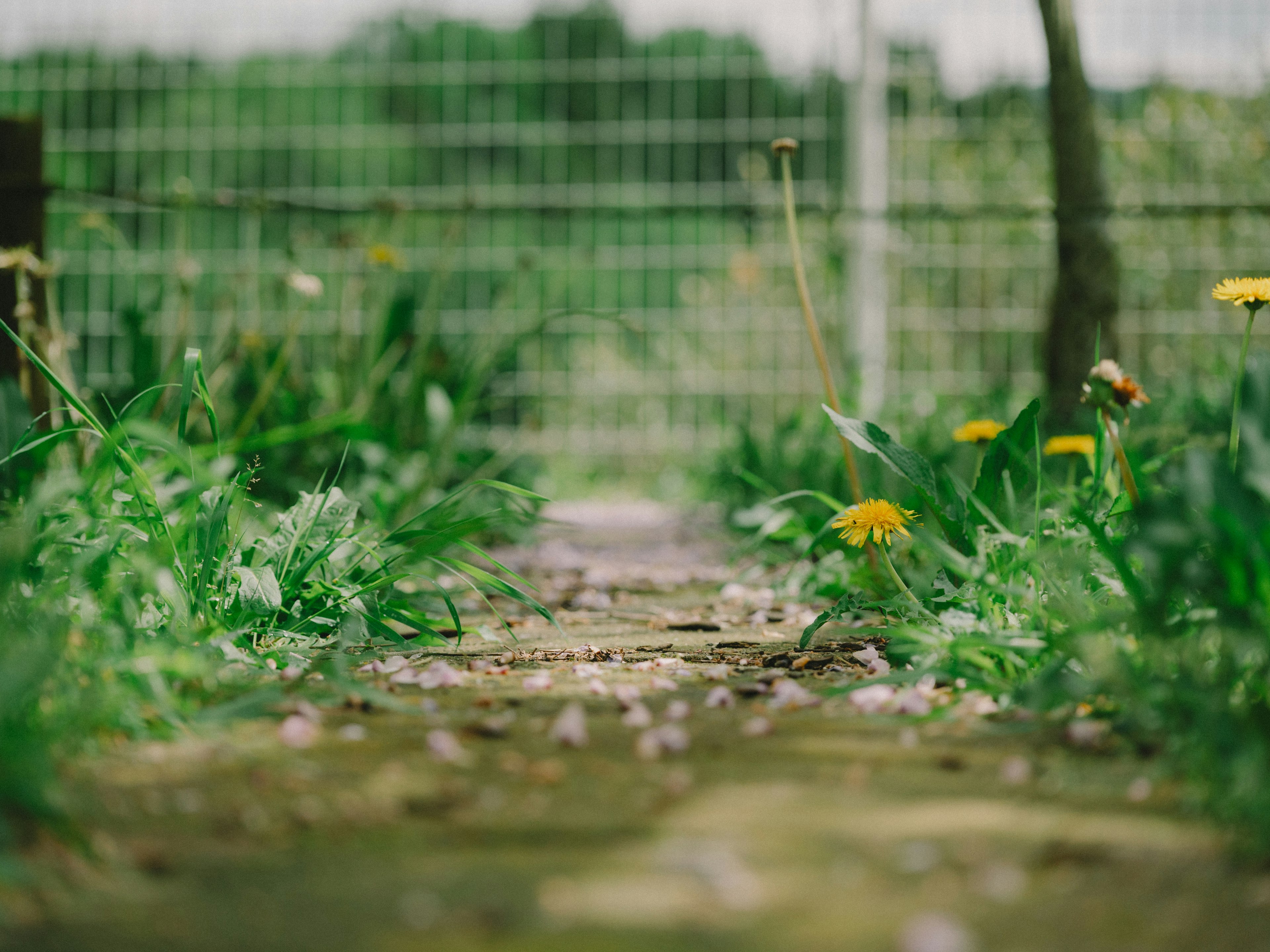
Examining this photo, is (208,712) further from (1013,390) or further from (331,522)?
(1013,390)

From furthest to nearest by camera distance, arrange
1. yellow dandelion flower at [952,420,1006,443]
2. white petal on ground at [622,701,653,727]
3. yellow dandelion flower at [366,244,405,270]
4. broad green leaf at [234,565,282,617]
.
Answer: yellow dandelion flower at [366,244,405,270], yellow dandelion flower at [952,420,1006,443], broad green leaf at [234,565,282,617], white petal on ground at [622,701,653,727]

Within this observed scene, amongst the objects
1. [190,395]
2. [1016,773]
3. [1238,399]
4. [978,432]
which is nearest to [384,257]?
[190,395]

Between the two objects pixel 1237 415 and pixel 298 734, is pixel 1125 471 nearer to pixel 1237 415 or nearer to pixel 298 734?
pixel 1237 415

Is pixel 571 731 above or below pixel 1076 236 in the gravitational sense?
below

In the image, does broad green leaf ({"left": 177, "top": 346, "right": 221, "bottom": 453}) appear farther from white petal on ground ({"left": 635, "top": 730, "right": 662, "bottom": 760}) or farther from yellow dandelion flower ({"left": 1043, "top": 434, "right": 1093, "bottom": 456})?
yellow dandelion flower ({"left": 1043, "top": 434, "right": 1093, "bottom": 456})

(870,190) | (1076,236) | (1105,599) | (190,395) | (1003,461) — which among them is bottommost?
(1105,599)

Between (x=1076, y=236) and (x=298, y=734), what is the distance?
2.72 metres

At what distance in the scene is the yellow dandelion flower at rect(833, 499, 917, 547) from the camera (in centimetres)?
168

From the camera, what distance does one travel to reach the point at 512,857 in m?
0.90

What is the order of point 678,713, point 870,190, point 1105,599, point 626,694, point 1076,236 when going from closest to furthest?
point 678,713
point 626,694
point 1105,599
point 1076,236
point 870,190

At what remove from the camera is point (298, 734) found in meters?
1.16

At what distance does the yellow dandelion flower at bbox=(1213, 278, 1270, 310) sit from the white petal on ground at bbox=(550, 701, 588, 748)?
3.55ft

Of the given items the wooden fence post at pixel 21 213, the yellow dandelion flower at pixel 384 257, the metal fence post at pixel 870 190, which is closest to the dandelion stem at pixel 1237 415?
the yellow dandelion flower at pixel 384 257

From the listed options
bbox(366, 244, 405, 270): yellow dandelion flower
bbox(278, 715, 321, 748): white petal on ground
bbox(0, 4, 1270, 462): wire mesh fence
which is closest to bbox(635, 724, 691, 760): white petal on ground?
bbox(278, 715, 321, 748): white petal on ground
